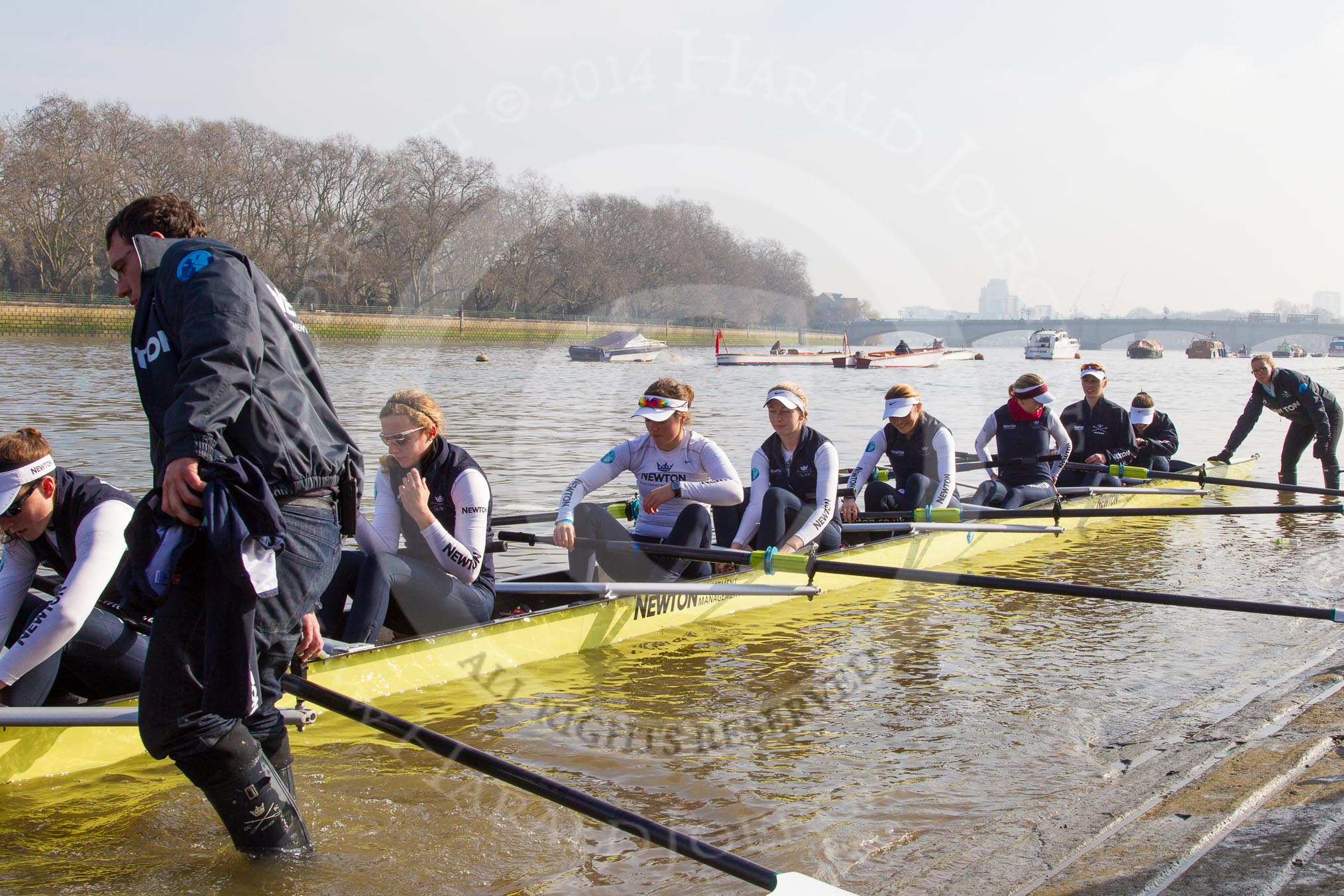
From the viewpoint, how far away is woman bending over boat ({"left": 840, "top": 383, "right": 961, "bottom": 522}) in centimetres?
887

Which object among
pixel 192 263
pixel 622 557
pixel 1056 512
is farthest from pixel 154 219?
pixel 1056 512

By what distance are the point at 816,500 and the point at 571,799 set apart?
468 cm

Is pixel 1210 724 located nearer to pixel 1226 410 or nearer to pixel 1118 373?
pixel 1226 410

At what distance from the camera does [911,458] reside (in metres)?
9.12

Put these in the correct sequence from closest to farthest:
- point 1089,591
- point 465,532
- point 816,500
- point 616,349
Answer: point 465,532, point 1089,591, point 816,500, point 616,349

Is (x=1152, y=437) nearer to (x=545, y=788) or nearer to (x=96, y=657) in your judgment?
(x=545, y=788)

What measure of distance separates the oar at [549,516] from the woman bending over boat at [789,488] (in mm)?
668

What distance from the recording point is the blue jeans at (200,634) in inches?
115

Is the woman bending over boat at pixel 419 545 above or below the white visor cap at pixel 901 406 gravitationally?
below

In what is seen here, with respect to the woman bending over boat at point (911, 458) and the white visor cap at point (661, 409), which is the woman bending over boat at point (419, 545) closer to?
the white visor cap at point (661, 409)

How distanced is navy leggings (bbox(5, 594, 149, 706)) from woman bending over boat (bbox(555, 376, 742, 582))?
8.88 feet

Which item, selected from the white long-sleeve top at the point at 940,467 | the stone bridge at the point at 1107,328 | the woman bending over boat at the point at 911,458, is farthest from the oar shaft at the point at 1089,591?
the stone bridge at the point at 1107,328

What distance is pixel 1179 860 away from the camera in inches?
141

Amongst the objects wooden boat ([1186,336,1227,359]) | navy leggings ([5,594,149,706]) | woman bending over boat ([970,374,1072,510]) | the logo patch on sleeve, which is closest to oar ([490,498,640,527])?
navy leggings ([5,594,149,706])
